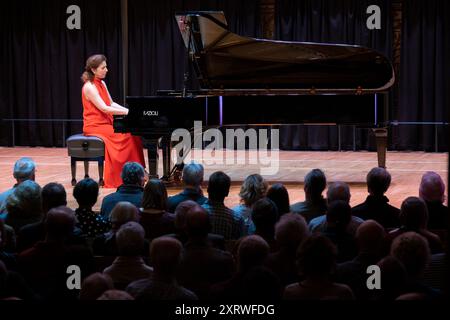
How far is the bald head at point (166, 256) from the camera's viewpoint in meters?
3.18

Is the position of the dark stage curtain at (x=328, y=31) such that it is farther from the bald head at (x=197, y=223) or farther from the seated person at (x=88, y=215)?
the bald head at (x=197, y=223)

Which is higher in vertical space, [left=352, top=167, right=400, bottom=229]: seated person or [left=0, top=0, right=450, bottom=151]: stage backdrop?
[left=0, top=0, right=450, bottom=151]: stage backdrop

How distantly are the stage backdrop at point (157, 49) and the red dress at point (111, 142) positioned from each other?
14.6 feet

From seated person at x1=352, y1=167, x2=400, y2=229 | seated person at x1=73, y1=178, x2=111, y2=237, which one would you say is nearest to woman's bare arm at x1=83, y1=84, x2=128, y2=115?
seated person at x1=73, y1=178, x2=111, y2=237

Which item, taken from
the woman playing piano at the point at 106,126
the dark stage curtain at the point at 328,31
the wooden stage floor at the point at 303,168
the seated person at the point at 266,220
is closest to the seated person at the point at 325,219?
the seated person at the point at 266,220

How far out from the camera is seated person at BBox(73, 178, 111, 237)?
4.61m

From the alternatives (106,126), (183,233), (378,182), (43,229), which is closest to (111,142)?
(106,126)

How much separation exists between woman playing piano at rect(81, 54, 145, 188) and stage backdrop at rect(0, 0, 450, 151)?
174 inches

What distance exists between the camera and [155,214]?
4.67 m

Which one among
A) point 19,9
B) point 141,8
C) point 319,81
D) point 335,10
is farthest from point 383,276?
point 19,9

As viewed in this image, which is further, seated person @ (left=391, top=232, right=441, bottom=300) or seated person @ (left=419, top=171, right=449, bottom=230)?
seated person @ (left=419, top=171, right=449, bottom=230)

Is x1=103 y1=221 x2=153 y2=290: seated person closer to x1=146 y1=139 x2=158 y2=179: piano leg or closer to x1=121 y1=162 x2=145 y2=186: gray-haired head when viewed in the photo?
x1=121 y1=162 x2=145 y2=186: gray-haired head

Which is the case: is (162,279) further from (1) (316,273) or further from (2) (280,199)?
(2) (280,199)
